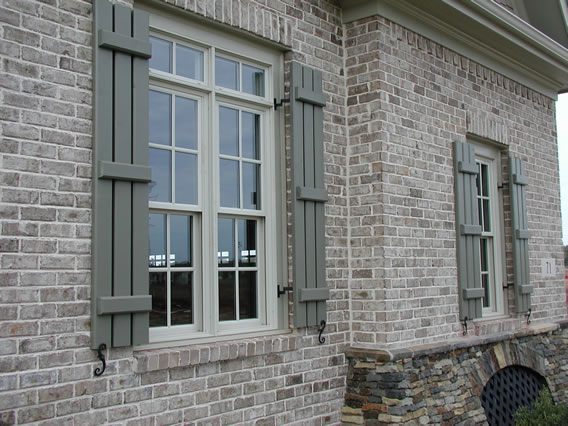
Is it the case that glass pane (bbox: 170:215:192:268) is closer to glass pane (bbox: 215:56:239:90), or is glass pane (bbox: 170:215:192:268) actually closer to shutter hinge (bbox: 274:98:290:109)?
glass pane (bbox: 215:56:239:90)

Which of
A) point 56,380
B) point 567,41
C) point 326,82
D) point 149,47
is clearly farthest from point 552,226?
point 56,380

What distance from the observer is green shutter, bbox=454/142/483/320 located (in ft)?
21.8

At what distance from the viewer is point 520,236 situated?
7.79 m

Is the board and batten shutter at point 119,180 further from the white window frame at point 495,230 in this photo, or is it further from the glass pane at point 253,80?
the white window frame at point 495,230

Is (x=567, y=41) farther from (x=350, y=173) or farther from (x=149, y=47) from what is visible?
(x=149, y=47)

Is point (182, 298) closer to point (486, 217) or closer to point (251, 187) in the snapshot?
point (251, 187)

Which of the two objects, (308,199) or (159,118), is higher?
(159,118)

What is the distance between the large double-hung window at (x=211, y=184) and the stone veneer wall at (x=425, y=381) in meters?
1.02

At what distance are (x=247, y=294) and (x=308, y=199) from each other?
93 centimetres

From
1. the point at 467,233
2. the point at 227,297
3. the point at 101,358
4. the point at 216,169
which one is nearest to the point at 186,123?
the point at 216,169

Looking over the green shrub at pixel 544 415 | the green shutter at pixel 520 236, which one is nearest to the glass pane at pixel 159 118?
the green shrub at pixel 544 415

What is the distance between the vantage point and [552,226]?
29.0ft

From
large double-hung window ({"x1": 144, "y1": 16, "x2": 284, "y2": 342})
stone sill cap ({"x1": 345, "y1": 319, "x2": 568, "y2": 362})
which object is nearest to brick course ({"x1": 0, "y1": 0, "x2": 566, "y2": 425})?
stone sill cap ({"x1": 345, "y1": 319, "x2": 568, "y2": 362})

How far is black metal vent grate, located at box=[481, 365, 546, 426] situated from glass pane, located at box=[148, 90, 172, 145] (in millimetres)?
4246
